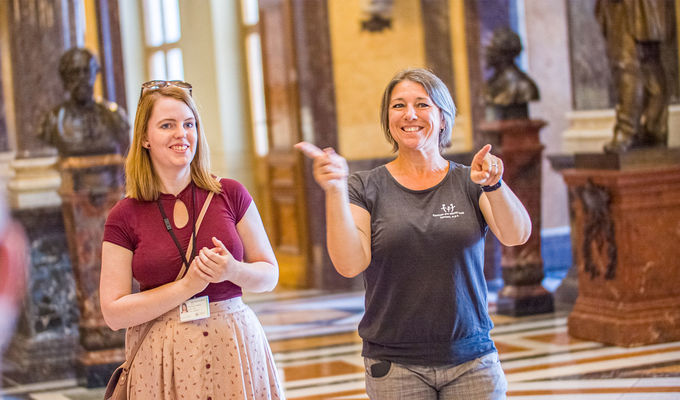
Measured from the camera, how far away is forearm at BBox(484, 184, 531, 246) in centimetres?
258

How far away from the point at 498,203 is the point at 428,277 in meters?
0.27

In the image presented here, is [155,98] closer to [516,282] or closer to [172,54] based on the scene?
[516,282]

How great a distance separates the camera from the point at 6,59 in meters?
7.53

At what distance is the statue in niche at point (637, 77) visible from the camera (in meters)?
6.50

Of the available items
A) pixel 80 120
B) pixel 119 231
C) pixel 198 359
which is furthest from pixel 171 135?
pixel 80 120

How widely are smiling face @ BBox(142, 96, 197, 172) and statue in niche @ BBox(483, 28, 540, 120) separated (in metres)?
5.23

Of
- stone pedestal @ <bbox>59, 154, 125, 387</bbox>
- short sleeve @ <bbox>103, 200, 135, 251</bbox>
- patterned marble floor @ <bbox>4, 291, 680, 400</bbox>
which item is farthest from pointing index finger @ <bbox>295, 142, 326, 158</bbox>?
stone pedestal @ <bbox>59, 154, 125, 387</bbox>

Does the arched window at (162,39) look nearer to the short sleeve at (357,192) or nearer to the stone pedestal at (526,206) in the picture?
the stone pedestal at (526,206)

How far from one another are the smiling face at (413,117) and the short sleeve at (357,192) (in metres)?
0.16

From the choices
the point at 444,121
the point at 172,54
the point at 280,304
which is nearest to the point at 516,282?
the point at 280,304

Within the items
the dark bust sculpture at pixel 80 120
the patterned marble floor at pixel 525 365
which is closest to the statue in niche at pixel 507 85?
the patterned marble floor at pixel 525 365

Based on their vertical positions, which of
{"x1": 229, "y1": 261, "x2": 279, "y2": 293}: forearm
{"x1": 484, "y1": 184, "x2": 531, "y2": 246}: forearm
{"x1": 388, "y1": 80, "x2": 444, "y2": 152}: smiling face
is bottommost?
{"x1": 229, "y1": 261, "x2": 279, "y2": 293}: forearm

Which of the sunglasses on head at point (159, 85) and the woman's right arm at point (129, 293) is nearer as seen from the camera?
the woman's right arm at point (129, 293)

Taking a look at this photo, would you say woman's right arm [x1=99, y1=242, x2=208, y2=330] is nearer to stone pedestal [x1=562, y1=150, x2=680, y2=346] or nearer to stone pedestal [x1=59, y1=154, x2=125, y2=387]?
stone pedestal [x1=59, y1=154, x2=125, y2=387]
